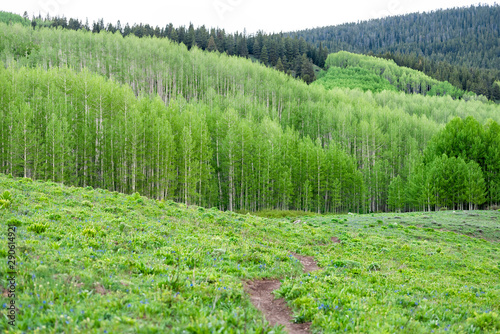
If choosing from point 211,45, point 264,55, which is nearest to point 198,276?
point 211,45

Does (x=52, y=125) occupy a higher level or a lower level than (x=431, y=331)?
higher

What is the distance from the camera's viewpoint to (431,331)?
24.0ft

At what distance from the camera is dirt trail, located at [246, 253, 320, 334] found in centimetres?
751

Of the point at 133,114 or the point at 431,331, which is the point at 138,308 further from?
the point at 133,114

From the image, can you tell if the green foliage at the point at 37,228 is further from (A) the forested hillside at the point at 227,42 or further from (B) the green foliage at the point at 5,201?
(A) the forested hillside at the point at 227,42

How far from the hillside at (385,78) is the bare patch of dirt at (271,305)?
569 feet

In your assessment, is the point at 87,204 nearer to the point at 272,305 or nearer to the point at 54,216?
the point at 54,216

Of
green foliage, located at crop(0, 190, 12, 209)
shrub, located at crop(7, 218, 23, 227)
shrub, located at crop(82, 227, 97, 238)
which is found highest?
green foliage, located at crop(0, 190, 12, 209)

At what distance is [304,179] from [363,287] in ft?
204

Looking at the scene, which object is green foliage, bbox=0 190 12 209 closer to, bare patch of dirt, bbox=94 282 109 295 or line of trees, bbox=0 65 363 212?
bare patch of dirt, bbox=94 282 109 295

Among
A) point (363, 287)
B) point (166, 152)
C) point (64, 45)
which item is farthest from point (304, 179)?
point (64, 45)

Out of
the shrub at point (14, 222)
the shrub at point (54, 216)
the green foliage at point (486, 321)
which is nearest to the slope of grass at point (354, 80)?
the shrub at point (54, 216)

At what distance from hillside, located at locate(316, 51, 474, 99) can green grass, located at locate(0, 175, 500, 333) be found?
546ft

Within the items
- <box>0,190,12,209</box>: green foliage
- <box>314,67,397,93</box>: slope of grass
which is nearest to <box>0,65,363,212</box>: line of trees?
<box>0,190,12,209</box>: green foliage
